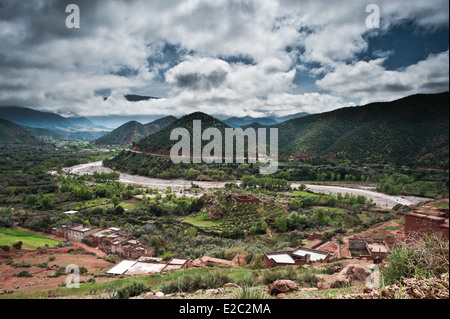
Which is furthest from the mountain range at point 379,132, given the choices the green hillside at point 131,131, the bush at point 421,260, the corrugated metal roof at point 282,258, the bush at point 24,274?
the green hillside at point 131,131

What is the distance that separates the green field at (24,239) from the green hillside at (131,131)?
10701cm

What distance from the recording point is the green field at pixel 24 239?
43.1 feet

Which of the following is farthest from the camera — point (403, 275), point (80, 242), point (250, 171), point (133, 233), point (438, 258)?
point (250, 171)

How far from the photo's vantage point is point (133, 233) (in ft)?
60.6

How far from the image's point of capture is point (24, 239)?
46.8 feet

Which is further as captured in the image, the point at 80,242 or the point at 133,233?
the point at 133,233

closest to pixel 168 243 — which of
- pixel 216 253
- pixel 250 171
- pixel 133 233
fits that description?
pixel 133 233

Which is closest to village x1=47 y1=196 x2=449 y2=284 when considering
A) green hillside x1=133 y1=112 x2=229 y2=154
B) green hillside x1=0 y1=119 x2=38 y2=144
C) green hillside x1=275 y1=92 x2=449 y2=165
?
green hillside x1=275 y1=92 x2=449 y2=165

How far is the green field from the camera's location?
13.1m

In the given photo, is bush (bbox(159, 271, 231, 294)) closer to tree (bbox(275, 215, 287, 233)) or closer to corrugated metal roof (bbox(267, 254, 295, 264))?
corrugated metal roof (bbox(267, 254, 295, 264))

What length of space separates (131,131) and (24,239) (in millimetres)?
120042

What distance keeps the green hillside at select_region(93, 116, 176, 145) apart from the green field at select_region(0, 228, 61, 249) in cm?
10701
